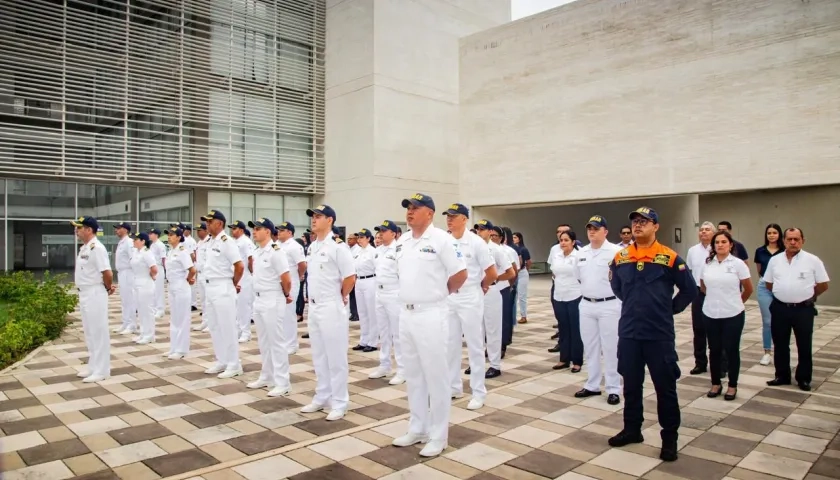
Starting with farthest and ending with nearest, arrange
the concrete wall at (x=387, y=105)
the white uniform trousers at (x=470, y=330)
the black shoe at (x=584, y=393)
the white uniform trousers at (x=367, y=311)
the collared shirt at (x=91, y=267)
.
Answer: the concrete wall at (x=387, y=105), the white uniform trousers at (x=367, y=311), the collared shirt at (x=91, y=267), the black shoe at (x=584, y=393), the white uniform trousers at (x=470, y=330)

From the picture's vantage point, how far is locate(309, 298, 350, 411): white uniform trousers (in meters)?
5.59

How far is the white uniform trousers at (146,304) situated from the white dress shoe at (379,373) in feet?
15.4

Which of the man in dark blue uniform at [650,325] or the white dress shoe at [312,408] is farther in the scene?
the white dress shoe at [312,408]

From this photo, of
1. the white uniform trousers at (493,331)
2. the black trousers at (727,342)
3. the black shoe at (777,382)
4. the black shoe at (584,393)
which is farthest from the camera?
the white uniform trousers at (493,331)

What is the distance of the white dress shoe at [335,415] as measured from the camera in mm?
5449

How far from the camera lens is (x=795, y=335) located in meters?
6.52

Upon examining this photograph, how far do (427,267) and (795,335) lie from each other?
4685mm

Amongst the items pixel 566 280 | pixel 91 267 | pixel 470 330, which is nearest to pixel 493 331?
pixel 566 280

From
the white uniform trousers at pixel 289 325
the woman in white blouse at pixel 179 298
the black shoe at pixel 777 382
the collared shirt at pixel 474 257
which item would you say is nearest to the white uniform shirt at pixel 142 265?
the woman in white blouse at pixel 179 298

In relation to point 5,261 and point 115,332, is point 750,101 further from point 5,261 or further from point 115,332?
point 5,261

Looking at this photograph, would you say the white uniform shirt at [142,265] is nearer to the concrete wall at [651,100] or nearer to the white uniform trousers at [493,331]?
A: the white uniform trousers at [493,331]

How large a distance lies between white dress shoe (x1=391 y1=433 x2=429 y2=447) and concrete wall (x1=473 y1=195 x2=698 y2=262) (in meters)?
18.0

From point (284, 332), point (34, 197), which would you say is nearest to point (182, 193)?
point (34, 197)

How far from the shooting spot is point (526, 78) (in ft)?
70.6
